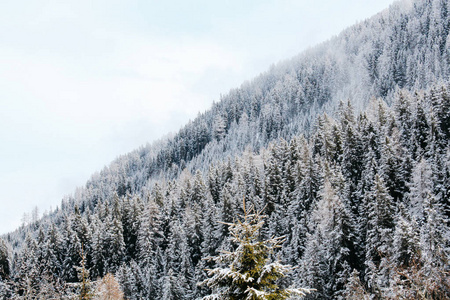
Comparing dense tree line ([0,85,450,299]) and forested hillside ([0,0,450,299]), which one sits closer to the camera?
forested hillside ([0,0,450,299])

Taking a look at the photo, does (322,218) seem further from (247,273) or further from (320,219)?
(247,273)

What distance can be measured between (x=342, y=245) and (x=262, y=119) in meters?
150

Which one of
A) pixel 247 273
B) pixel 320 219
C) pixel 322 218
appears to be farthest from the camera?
pixel 320 219

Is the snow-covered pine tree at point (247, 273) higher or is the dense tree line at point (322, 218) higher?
the snow-covered pine tree at point (247, 273)

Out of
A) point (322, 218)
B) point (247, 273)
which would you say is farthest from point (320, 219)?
point (247, 273)

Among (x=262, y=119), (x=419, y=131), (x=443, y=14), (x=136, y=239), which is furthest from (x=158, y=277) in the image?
(x=443, y=14)

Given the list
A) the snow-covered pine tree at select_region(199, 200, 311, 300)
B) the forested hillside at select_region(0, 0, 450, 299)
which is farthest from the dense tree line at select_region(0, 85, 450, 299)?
the snow-covered pine tree at select_region(199, 200, 311, 300)

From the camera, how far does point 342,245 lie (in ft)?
147

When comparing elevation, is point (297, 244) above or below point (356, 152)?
below

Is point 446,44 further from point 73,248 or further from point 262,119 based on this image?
point 73,248

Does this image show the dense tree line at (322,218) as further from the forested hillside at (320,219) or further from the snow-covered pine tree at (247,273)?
the snow-covered pine tree at (247,273)

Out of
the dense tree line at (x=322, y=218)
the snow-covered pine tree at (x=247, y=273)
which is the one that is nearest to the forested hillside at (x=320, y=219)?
the dense tree line at (x=322, y=218)

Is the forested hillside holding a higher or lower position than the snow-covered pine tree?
lower

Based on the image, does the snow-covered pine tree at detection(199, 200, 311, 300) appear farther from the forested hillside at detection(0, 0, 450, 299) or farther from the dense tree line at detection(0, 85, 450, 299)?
the dense tree line at detection(0, 85, 450, 299)
